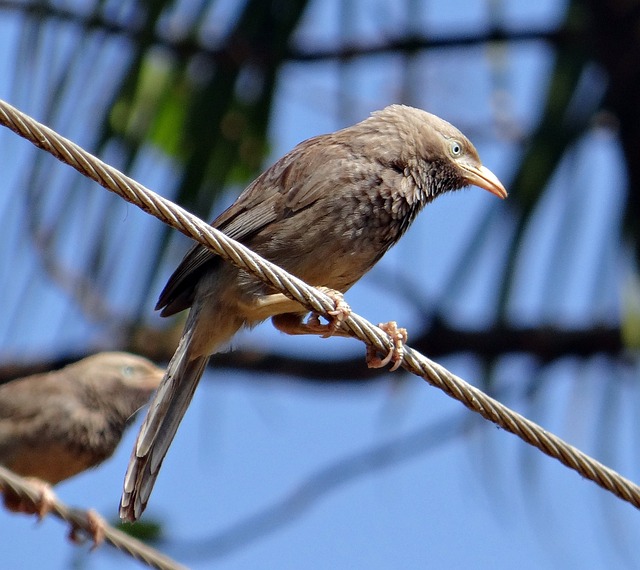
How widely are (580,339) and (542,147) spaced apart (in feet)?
4.27

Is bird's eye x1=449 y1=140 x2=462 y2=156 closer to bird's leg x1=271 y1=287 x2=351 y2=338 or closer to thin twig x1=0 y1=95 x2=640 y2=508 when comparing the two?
bird's leg x1=271 y1=287 x2=351 y2=338

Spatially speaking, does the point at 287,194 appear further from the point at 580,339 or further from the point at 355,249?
the point at 580,339

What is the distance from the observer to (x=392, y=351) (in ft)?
17.1

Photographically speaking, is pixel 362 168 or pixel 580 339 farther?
pixel 580 339

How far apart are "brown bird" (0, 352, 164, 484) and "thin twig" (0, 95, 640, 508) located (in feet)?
8.07

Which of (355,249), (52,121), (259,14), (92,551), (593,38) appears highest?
(593,38)

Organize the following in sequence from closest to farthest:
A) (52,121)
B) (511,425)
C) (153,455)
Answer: (511,425), (153,455), (52,121)

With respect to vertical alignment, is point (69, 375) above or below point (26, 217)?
below

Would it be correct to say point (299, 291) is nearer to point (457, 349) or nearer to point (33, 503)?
point (33, 503)

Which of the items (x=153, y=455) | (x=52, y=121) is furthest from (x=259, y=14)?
(x=153, y=455)

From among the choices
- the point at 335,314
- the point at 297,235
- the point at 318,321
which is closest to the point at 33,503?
the point at 318,321

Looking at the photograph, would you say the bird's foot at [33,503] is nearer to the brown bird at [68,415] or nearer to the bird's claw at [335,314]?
the brown bird at [68,415]

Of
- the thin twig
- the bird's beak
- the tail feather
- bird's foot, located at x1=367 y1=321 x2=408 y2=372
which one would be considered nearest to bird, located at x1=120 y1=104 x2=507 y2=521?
the tail feather

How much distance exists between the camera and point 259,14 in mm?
8539
